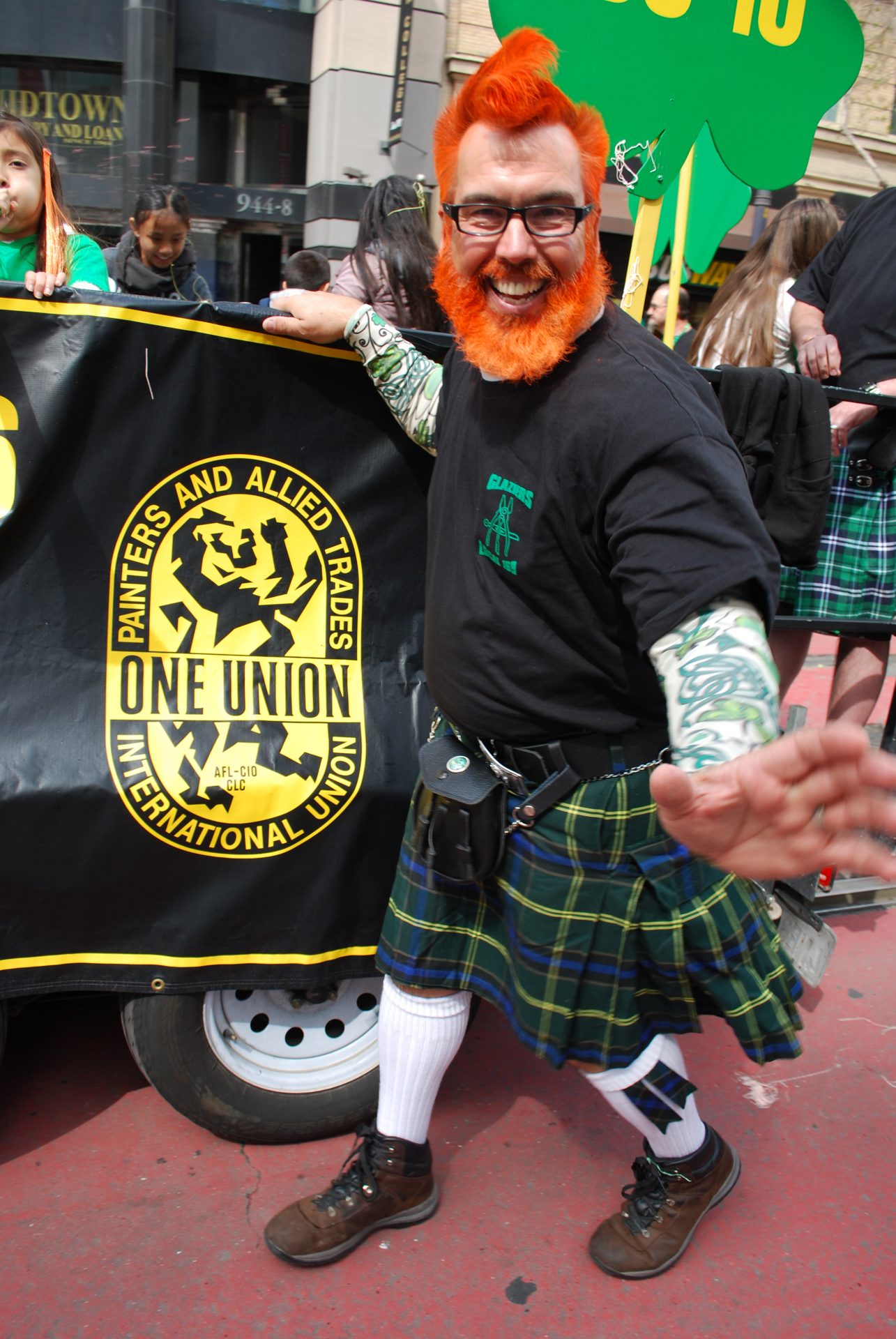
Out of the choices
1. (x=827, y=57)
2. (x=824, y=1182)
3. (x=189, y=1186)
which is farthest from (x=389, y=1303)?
(x=827, y=57)

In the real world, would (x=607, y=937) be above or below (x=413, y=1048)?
above

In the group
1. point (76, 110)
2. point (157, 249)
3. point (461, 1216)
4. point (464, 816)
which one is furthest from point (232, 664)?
point (76, 110)

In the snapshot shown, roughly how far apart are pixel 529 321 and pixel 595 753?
752mm

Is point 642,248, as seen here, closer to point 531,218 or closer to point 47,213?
point 531,218

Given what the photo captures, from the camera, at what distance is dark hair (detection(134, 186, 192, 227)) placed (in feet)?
12.6

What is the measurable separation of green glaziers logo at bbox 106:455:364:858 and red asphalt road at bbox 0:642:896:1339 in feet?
2.51

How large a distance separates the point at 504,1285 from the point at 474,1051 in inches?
30.0

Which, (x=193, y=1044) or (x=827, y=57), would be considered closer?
(x=193, y=1044)

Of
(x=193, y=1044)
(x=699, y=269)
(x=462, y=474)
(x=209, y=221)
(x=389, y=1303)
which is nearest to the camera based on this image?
(x=462, y=474)

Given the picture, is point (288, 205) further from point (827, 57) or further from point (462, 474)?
point (462, 474)

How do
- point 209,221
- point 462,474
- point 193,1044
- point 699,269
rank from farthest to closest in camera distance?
point 209,221 → point 699,269 → point 193,1044 → point 462,474

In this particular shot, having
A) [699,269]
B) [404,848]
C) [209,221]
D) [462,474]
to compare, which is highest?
[209,221]

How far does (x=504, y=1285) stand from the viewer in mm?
2004

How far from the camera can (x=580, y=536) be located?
1.60 meters
